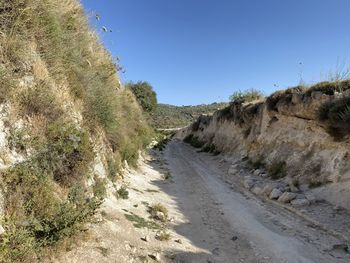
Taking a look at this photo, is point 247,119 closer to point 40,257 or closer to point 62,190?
point 62,190

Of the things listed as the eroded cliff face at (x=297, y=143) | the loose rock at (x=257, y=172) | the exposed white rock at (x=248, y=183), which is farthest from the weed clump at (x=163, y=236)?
the loose rock at (x=257, y=172)

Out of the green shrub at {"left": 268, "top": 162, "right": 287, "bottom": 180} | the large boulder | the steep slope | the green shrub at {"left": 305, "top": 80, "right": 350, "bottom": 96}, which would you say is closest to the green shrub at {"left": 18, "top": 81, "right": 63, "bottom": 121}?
the steep slope

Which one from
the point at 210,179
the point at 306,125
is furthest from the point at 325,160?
the point at 210,179

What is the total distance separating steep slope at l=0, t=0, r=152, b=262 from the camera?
17.4 ft

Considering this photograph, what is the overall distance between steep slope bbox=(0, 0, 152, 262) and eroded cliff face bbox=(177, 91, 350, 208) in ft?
23.8

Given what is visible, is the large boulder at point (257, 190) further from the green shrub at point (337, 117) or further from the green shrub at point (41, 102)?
the green shrub at point (41, 102)

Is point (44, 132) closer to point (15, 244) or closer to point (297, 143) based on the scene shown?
point (15, 244)

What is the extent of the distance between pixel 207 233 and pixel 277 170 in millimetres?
7259

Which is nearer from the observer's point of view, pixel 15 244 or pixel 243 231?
pixel 15 244

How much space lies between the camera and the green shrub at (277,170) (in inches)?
561

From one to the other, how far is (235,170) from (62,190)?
12.3m

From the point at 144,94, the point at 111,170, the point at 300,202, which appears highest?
the point at 144,94

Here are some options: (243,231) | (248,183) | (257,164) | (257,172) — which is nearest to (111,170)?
(243,231)

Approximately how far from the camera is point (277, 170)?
14773 millimetres
